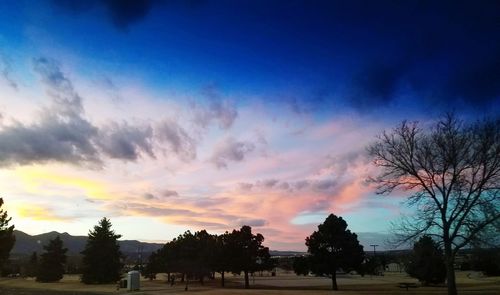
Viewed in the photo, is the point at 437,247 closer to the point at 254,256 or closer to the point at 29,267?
the point at 254,256

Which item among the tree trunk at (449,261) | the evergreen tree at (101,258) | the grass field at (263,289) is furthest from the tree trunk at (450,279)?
the evergreen tree at (101,258)

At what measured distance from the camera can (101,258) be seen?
9069cm

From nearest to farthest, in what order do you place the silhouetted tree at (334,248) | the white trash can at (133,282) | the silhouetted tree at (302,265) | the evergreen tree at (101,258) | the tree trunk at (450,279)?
the tree trunk at (450,279) < the silhouetted tree at (334,248) < the white trash can at (133,282) < the silhouetted tree at (302,265) < the evergreen tree at (101,258)

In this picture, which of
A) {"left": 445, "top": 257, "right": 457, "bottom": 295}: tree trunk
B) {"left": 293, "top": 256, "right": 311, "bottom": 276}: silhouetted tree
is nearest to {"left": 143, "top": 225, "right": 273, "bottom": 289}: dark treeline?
{"left": 293, "top": 256, "right": 311, "bottom": 276}: silhouetted tree

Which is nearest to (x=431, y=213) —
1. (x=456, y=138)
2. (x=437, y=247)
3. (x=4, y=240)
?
(x=437, y=247)

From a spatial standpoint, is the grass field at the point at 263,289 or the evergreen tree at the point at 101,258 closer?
the grass field at the point at 263,289

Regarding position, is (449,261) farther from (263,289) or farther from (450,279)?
(263,289)

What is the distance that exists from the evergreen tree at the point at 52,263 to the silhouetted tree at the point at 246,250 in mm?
46936

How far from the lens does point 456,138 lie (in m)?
34.7

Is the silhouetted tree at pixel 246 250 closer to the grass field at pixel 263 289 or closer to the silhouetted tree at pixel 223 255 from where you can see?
the silhouetted tree at pixel 223 255

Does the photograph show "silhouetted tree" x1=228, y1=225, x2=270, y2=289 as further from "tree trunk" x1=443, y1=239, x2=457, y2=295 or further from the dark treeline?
"tree trunk" x1=443, y1=239, x2=457, y2=295

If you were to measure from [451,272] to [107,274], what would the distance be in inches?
2891

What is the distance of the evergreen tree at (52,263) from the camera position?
329ft

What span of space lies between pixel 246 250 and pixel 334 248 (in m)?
16.9
